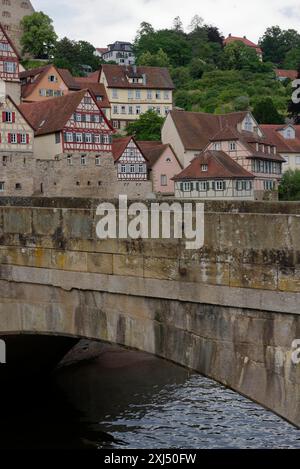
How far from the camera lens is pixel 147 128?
8144 centimetres

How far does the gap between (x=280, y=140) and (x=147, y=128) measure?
606 inches

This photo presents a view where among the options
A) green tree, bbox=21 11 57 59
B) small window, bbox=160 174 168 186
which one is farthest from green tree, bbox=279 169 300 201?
green tree, bbox=21 11 57 59

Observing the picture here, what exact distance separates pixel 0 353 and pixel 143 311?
8269mm

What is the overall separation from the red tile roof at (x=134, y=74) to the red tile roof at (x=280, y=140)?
23.6m

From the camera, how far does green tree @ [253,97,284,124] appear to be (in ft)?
280

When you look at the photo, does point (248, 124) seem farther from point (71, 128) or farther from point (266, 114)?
point (266, 114)

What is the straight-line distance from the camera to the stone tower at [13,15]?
119 meters

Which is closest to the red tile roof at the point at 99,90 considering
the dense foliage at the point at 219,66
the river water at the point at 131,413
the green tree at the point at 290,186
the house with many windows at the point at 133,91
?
the house with many windows at the point at 133,91

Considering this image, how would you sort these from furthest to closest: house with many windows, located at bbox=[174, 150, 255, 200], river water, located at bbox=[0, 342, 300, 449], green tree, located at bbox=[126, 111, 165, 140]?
green tree, located at bbox=[126, 111, 165, 140]
house with many windows, located at bbox=[174, 150, 255, 200]
river water, located at bbox=[0, 342, 300, 449]

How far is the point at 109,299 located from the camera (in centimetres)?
1106

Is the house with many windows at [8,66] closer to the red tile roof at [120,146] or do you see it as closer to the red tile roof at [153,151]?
the red tile roof at [120,146]

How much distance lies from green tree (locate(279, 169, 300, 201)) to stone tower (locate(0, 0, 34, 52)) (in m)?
67.5

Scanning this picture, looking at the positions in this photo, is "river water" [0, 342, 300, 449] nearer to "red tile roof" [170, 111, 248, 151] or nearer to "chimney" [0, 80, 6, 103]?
"chimney" [0, 80, 6, 103]

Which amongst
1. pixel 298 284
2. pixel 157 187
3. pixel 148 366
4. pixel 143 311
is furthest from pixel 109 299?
pixel 157 187
